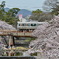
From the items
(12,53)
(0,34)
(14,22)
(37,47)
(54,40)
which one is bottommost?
(14,22)

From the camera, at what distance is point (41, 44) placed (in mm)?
9992

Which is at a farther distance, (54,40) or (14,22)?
(14,22)

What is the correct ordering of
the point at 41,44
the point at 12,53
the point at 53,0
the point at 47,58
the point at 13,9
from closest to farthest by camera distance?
the point at 47,58 < the point at 41,44 < the point at 12,53 < the point at 53,0 < the point at 13,9

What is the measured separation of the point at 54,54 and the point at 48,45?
2.86 feet

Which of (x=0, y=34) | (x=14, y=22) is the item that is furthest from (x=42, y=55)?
(x=14, y=22)

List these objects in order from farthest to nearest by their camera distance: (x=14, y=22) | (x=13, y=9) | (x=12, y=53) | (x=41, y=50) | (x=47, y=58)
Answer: (x=13, y=9) < (x=14, y=22) < (x=12, y=53) < (x=41, y=50) < (x=47, y=58)

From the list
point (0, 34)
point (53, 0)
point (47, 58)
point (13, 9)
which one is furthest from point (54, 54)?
point (13, 9)

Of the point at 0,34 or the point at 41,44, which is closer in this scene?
the point at 41,44

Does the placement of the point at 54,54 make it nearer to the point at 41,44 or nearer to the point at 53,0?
the point at 41,44

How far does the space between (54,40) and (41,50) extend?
751 mm

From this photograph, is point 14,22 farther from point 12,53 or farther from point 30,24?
point 12,53

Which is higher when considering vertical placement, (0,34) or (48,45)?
(48,45)

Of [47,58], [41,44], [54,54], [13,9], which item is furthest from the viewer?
[13,9]

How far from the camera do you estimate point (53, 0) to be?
1390 inches
